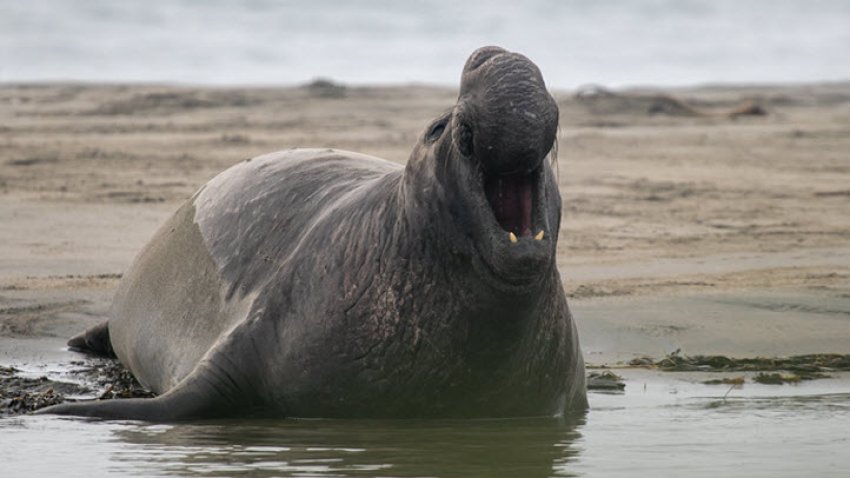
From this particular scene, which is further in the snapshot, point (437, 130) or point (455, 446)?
point (455, 446)

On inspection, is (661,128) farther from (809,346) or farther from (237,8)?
(237,8)

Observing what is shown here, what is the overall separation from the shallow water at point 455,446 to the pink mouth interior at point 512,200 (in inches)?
28.8

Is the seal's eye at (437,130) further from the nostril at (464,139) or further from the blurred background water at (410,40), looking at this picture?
the blurred background water at (410,40)

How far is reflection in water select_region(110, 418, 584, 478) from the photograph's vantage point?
5164mm

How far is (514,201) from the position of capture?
16.2 feet

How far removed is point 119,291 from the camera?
747 centimetres

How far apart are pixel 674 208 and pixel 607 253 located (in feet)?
6.72

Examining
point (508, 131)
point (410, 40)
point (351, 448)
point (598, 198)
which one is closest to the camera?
point (508, 131)

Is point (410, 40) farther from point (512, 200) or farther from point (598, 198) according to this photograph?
point (512, 200)

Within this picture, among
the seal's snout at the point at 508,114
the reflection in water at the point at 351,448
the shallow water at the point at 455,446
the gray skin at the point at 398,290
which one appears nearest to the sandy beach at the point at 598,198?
the gray skin at the point at 398,290

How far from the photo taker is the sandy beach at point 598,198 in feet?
27.5

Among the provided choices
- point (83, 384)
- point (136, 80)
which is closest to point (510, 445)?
point (83, 384)

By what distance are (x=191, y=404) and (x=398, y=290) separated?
0.96m

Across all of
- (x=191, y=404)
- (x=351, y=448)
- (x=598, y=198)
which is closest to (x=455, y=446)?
(x=351, y=448)
